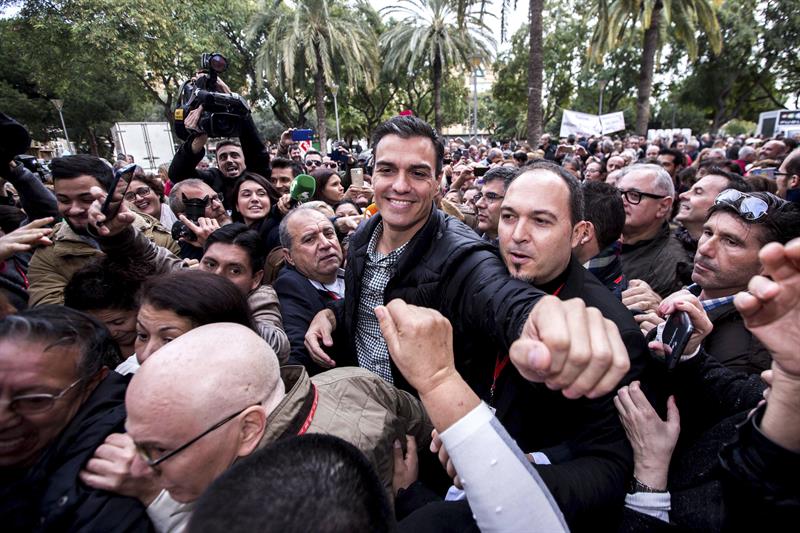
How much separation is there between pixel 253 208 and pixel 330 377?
2.59 metres

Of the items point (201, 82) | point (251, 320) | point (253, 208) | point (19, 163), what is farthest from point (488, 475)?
point (19, 163)

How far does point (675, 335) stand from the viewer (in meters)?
1.62

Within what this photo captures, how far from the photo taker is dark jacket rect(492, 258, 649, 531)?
4.33 feet

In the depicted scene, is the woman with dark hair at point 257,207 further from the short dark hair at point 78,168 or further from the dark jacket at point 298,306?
the short dark hair at point 78,168

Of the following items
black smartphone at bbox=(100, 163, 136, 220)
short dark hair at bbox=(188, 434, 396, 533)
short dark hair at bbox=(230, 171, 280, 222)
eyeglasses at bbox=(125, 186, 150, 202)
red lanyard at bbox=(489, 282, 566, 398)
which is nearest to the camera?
short dark hair at bbox=(188, 434, 396, 533)

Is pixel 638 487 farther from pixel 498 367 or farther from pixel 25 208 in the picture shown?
pixel 25 208

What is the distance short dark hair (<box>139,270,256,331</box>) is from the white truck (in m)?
18.7

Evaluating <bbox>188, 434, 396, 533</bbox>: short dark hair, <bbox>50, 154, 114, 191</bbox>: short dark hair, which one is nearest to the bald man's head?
<bbox>188, 434, 396, 533</bbox>: short dark hair

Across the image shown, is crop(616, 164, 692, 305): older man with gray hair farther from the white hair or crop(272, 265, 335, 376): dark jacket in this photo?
crop(272, 265, 335, 376): dark jacket

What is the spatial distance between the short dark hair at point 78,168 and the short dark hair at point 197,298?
4.55 ft

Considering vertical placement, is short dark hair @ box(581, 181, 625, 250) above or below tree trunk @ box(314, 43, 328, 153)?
below

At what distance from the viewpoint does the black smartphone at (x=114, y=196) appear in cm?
235

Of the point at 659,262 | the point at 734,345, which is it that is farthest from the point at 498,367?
the point at 659,262

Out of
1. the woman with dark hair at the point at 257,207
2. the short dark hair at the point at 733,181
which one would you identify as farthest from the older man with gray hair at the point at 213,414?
the short dark hair at the point at 733,181
